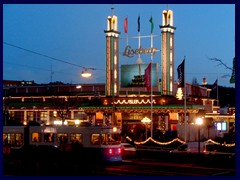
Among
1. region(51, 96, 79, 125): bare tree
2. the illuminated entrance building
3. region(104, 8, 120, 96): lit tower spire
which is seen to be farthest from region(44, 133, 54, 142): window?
region(104, 8, 120, 96): lit tower spire

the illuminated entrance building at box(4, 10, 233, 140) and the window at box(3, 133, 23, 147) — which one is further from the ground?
the illuminated entrance building at box(4, 10, 233, 140)

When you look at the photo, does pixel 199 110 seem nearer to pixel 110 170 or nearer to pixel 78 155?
pixel 78 155

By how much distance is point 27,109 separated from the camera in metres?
62.8

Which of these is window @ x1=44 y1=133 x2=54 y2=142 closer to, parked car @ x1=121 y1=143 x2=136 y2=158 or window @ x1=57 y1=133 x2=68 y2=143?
window @ x1=57 y1=133 x2=68 y2=143

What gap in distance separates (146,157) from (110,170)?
9056mm

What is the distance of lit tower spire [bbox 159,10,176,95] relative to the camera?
5547 centimetres

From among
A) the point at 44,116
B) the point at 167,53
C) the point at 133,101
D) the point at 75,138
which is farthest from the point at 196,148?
the point at 44,116

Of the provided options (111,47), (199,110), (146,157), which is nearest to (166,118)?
(199,110)

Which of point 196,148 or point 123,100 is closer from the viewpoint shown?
point 196,148

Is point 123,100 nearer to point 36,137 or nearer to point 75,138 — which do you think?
point 36,137

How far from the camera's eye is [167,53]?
5541cm

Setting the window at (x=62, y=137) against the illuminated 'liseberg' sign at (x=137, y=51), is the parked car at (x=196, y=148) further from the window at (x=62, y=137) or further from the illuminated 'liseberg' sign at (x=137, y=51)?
the illuminated 'liseberg' sign at (x=137, y=51)

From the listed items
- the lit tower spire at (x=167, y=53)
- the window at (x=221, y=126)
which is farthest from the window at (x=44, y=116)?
the window at (x=221, y=126)
